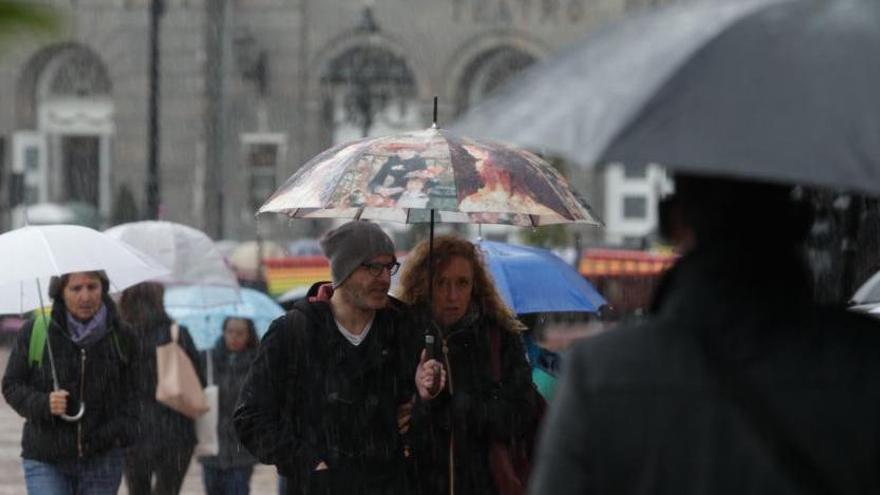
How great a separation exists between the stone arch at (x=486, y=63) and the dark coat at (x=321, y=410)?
3466 centimetres

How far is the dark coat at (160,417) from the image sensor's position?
10.9 meters

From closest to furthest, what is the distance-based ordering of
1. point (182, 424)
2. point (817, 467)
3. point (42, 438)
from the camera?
point (817, 467) < point (42, 438) < point (182, 424)

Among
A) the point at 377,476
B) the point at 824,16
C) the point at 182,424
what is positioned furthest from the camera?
the point at 182,424

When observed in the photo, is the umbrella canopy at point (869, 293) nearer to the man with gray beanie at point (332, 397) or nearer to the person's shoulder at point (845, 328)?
the man with gray beanie at point (332, 397)

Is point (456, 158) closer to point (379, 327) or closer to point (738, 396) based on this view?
point (379, 327)

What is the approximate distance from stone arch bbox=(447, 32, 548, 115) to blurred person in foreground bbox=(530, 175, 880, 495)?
38.0 metres

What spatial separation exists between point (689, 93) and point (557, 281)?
18.3ft

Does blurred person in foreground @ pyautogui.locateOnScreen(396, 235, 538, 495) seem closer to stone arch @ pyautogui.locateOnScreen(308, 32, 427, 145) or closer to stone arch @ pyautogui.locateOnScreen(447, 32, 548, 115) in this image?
stone arch @ pyautogui.locateOnScreen(308, 32, 427, 145)

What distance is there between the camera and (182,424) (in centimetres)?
1107

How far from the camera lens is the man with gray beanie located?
260 inches

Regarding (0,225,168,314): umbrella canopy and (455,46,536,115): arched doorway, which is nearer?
(0,225,168,314): umbrella canopy

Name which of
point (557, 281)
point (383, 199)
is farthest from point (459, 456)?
point (557, 281)

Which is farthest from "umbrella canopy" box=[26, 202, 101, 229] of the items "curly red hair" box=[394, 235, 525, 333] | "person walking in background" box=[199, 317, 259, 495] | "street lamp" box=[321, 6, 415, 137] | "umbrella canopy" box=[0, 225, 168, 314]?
"curly red hair" box=[394, 235, 525, 333]

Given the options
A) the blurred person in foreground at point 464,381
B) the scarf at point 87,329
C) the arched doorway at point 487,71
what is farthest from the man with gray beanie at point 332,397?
the arched doorway at point 487,71
